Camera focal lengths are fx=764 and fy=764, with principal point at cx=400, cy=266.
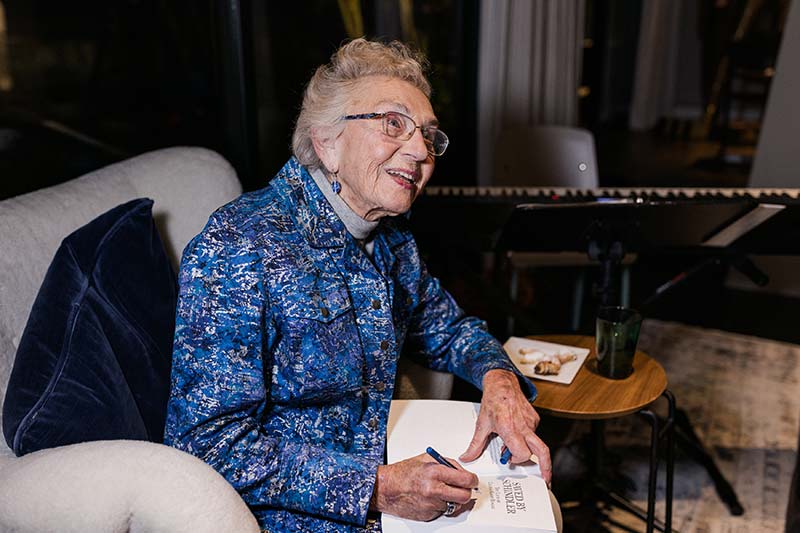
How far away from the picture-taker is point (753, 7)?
6.35 metres

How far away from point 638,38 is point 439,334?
20.1 ft

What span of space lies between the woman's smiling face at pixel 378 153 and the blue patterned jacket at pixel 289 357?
0.07 m

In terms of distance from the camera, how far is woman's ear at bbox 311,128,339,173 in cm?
134

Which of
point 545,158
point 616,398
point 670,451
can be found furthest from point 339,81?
point 545,158

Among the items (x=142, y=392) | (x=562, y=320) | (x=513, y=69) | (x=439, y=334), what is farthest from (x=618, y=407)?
(x=513, y=69)

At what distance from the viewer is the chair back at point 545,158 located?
289 cm

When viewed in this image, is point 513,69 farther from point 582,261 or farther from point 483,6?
point 582,261

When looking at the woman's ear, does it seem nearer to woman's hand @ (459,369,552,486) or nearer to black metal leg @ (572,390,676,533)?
woman's hand @ (459,369,552,486)

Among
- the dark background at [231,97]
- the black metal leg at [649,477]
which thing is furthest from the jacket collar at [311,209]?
the black metal leg at [649,477]

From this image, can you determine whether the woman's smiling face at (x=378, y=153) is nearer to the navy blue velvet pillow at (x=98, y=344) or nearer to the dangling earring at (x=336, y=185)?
the dangling earring at (x=336, y=185)

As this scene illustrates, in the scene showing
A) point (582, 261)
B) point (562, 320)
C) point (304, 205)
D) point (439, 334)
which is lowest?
point (562, 320)

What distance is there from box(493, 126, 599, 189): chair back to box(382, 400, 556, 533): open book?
168 centimetres

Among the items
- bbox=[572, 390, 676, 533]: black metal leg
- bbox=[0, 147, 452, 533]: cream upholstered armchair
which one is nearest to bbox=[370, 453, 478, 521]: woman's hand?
bbox=[0, 147, 452, 533]: cream upholstered armchair

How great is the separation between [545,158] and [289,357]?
6.23ft
